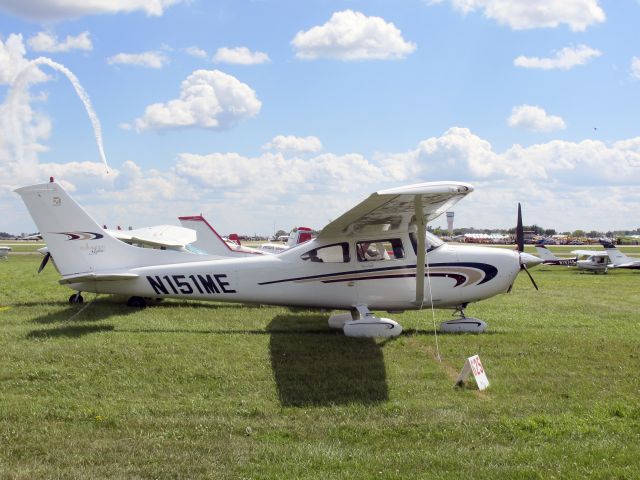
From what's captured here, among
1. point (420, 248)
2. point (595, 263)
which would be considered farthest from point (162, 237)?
point (595, 263)

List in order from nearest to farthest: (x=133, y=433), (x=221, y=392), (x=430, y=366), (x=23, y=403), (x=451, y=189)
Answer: (x=133, y=433) → (x=23, y=403) → (x=221, y=392) → (x=451, y=189) → (x=430, y=366)

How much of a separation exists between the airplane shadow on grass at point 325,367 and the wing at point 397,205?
6.42 feet

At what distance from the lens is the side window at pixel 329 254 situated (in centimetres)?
1093

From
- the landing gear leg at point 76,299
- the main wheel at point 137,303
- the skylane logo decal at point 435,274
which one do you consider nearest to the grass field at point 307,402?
the skylane logo decal at point 435,274

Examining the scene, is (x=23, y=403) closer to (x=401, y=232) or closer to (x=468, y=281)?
(x=401, y=232)

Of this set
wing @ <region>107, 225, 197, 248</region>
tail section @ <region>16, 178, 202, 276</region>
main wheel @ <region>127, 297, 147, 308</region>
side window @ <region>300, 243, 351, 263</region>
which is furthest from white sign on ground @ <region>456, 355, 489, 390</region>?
wing @ <region>107, 225, 197, 248</region>

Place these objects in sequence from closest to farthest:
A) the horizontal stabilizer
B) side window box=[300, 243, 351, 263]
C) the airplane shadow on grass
Answer: the airplane shadow on grass, side window box=[300, 243, 351, 263], the horizontal stabilizer

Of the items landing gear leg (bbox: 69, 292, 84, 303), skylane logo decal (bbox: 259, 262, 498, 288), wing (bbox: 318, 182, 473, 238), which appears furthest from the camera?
landing gear leg (bbox: 69, 292, 84, 303)

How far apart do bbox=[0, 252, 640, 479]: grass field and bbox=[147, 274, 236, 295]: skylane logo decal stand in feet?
2.31

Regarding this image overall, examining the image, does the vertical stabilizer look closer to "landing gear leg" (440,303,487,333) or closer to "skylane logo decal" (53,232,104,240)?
"skylane logo decal" (53,232,104,240)

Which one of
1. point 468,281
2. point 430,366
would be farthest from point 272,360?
→ point 468,281

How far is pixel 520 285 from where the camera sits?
2195cm

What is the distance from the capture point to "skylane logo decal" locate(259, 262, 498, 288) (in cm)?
1083

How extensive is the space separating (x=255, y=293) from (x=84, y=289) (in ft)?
13.0
